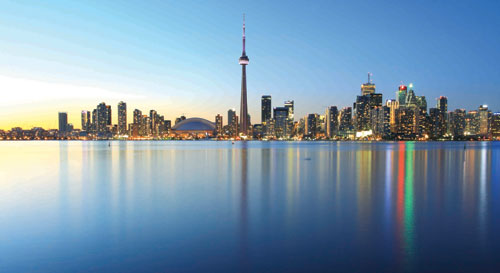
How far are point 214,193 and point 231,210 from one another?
503 cm

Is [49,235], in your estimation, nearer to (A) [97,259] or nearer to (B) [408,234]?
(A) [97,259]

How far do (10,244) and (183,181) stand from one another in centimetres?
1604

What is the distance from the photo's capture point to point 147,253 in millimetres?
9922

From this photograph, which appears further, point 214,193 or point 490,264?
point 214,193

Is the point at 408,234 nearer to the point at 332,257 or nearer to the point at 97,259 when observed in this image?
the point at 332,257

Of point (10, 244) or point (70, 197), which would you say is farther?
point (70, 197)

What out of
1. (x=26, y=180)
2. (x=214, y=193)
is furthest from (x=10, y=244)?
(x=26, y=180)

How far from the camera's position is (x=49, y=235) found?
39.6 ft

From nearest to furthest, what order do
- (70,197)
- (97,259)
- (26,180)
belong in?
1. (97,259)
2. (70,197)
3. (26,180)

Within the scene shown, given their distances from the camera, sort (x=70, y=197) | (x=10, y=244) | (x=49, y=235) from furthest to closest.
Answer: (x=70, y=197)
(x=49, y=235)
(x=10, y=244)

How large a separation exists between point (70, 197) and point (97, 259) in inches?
466

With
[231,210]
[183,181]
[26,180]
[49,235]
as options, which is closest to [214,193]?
[231,210]

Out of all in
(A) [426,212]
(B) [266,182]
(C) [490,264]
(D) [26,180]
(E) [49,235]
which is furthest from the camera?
(D) [26,180]

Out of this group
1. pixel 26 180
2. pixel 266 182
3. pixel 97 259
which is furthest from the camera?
pixel 26 180
